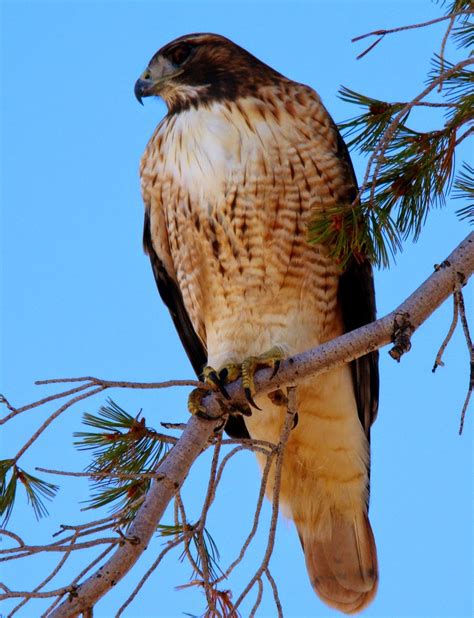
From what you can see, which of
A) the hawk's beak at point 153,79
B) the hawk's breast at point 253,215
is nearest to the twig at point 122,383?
the hawk's breast at point 253,215

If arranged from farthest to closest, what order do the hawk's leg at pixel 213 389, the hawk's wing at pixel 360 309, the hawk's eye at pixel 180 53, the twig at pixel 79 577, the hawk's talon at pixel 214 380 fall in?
1. the hawk's eye at pixel 180 53
2. the hawk's wing at pixel 360 309
3. the hawk's talon at pixel 214 380
4. the hawk's leg at pixel 213 389
5. the twig at pixel 79 577

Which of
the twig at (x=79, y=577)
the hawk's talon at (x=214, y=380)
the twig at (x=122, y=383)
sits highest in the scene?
the hawk's talon at (x=214, y=380)

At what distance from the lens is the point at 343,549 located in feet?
13.9

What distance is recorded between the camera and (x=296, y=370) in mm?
3189

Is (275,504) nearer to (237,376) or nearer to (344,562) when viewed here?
(237,376)

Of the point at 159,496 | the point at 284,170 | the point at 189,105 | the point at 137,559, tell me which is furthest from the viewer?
the point at 189,105

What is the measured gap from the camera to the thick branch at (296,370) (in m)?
2.59

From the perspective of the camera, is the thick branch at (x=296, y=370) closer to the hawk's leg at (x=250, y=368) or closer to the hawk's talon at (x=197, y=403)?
the hawk's talon at (x=197, y=403)

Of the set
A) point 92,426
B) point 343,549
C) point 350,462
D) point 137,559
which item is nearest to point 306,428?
point 350,462

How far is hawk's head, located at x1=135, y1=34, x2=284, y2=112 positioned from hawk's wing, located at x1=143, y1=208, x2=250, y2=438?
0.56 metres

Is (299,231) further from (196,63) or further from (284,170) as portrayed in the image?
(196,63)

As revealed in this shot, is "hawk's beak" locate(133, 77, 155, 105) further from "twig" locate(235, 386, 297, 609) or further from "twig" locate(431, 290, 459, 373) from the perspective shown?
"twig" locate(431, 290, 459, 373)

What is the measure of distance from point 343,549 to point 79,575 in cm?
197

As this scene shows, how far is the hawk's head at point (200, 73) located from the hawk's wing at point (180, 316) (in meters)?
0.56
